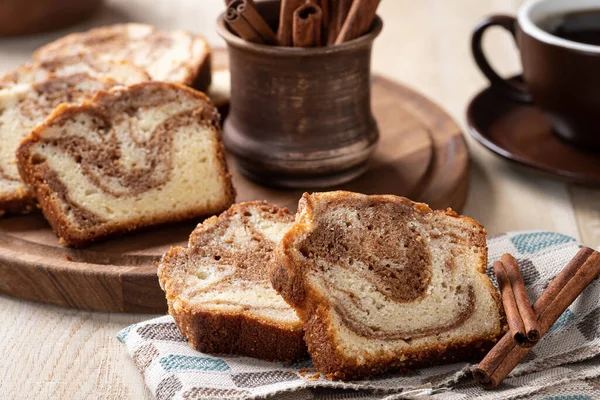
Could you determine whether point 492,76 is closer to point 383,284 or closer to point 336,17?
point 336,17

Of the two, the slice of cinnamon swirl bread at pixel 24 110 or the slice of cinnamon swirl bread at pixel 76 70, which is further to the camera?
the slice of cinnamon swirl bread at pixel 76 70

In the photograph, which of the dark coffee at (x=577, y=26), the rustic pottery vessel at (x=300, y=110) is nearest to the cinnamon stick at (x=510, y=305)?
the rustic pottery vessel at (x=300, y=110)

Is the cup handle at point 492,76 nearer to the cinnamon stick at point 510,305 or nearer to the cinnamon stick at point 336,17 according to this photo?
the cinnamon stick at point 336,17

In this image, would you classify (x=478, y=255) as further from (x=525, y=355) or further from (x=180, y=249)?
(x=180, y=249)

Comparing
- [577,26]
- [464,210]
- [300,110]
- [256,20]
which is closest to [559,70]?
[577,26]

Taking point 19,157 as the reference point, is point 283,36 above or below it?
above

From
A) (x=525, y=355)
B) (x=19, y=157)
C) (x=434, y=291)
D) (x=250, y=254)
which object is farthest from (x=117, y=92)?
(x=525, y=355)
